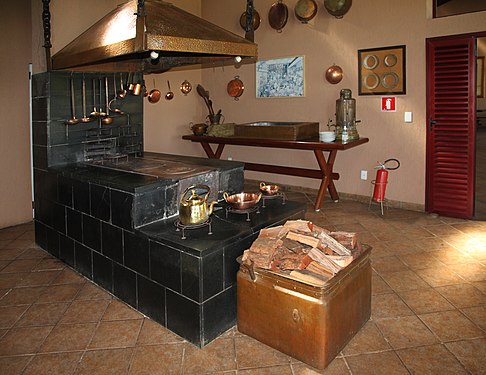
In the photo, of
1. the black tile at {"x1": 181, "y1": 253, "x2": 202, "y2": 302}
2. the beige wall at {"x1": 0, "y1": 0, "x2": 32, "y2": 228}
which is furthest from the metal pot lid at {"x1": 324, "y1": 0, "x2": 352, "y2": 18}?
the black tile at {"x1": 181, "y1": 253, "x2": 202, "y2": 302}

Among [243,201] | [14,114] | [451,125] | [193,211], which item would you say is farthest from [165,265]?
[451,125]

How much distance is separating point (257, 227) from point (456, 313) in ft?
4.33

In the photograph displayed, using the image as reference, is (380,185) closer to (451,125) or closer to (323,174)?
(323,174)

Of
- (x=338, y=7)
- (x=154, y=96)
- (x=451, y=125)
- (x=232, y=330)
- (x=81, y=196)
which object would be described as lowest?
(x=232, y=330)

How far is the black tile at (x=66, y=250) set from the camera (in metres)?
3.51

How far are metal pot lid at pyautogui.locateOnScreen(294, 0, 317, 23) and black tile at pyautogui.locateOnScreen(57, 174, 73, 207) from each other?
3.76 m

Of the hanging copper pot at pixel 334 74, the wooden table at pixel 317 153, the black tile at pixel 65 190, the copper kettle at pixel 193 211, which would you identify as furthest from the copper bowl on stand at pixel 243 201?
the hanging copper pot at pixel 334 74

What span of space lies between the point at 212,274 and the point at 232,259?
19 centimetres

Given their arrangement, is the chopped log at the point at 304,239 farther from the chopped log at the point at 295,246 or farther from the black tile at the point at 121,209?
the black tile at the point at 121,209

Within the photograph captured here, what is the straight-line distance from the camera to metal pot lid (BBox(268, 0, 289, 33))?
600 centimetres

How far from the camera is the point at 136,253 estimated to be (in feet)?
9.10

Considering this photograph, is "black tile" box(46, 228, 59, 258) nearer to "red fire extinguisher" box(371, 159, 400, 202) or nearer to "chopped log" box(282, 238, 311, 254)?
"chopped log" box(282, 238, 311, 254)

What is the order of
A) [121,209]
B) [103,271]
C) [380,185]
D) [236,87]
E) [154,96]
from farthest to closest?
[236,87], [154,96], [380,185], [103,271], [121,209]

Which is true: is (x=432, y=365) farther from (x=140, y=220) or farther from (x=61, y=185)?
(x=61, y=185)
